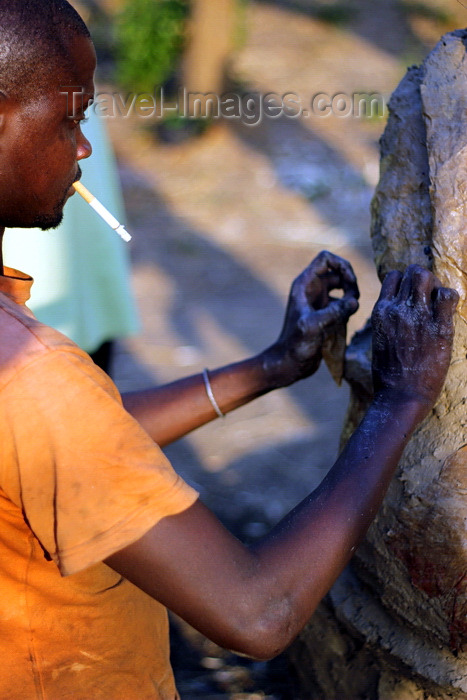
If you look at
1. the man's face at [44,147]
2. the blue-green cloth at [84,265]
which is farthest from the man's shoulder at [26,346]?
the blue-green cloth at [84,265]

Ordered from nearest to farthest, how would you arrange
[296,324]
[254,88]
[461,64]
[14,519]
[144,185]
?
[14,519] → [461,64] → [296,324] → [144,185] → [254,88]

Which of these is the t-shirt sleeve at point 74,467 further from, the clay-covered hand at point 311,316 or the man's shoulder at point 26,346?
the clay-covered hand at point 311,316

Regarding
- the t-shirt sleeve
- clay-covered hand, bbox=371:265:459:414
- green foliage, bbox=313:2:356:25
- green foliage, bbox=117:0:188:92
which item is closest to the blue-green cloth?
clay-covered hand, bbox=371:265:459:414

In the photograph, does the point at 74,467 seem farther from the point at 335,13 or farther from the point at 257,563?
the point at 335,13

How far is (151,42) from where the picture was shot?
837cm

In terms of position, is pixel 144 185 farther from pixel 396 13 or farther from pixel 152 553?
pixel 152 553

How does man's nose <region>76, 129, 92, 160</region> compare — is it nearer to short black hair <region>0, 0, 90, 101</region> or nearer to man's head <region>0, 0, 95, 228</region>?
man's head <region>0, 0, 95, 228</region>

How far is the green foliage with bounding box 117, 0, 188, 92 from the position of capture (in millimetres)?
8297

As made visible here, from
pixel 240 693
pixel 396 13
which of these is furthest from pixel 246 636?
pixel 396 13

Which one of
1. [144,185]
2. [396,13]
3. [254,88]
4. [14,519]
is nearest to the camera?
[14,519]

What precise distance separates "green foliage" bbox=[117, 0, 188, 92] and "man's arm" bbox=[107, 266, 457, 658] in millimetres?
7449

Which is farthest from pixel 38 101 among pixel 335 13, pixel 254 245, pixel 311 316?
pixel 335 13

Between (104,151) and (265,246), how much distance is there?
3053mm

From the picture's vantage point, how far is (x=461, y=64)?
182 centimetres
